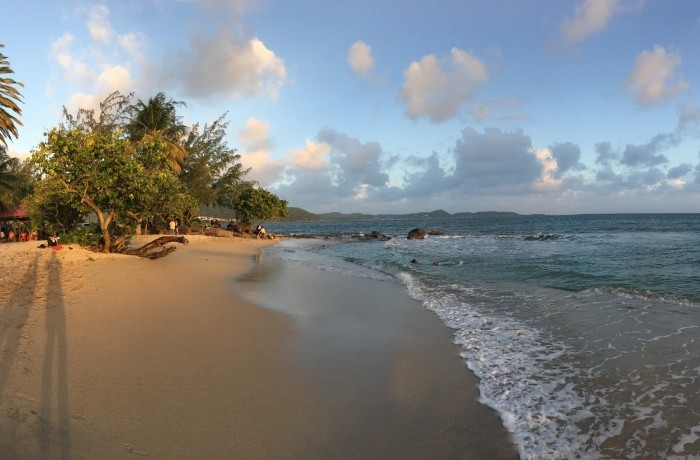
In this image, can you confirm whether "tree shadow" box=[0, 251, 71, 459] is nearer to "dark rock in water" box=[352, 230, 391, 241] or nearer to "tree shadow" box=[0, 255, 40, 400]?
"tree shadow" box=[0, 255, 40, 400]

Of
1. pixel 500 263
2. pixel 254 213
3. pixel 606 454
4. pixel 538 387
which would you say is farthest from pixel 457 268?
pixel 254 213

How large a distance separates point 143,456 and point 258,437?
1.04 metres

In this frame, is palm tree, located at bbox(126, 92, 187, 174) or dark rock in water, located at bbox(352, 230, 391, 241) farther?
dark rock in water, located at bbox(352, 230, 391, 241)

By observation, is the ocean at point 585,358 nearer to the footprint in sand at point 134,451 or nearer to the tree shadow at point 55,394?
the footprint in sand at point 134,451

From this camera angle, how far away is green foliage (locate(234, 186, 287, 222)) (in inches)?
1847

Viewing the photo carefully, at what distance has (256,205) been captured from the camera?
47062 millimetres

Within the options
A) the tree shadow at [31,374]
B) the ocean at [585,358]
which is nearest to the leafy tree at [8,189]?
the tree shadow at [31,374]

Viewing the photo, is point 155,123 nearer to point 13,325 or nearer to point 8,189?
point 8,189

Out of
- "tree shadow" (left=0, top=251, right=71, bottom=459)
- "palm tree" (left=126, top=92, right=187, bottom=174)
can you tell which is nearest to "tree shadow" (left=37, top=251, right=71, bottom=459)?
"tree shadow" (left=0, top=251, right=71, bottom=459)

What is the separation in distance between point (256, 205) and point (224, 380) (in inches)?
1701

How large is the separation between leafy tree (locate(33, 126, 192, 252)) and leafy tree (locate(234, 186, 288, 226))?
27.7 metres

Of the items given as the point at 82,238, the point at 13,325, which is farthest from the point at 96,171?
the point at 13,325

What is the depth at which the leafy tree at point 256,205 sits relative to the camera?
4691cm

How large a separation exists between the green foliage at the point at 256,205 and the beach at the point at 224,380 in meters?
37.0
